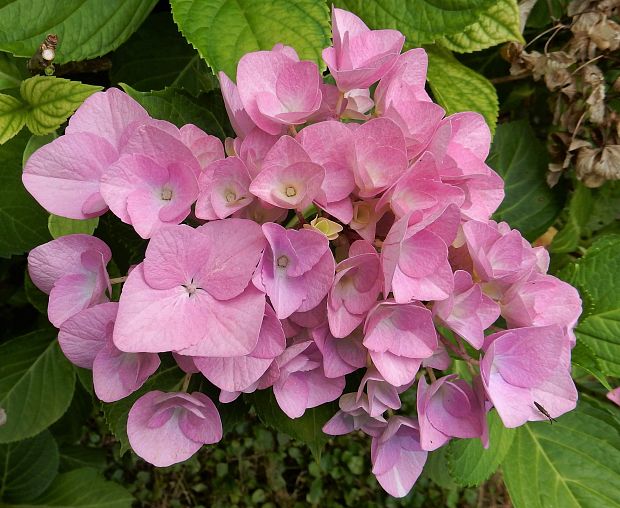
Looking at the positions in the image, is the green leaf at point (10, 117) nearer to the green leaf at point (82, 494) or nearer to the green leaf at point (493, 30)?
the green leaf at point (493, 30)

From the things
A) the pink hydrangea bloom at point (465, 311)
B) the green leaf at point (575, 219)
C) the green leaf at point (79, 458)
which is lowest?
the green leaf at point (79, 458)

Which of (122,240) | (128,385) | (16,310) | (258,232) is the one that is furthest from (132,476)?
(258,232)

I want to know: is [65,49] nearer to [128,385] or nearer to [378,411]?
[128,385]

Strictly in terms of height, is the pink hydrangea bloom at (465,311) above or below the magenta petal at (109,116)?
below

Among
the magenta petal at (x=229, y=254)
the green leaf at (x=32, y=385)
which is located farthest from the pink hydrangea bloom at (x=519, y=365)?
the green leaf at (x=32, y=385)

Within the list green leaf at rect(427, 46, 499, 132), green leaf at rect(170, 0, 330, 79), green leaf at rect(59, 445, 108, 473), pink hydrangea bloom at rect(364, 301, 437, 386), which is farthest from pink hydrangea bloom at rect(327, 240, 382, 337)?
green leaf at rect(59, 445, 108, 473)

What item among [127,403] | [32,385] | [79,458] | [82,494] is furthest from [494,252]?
[79,458]
